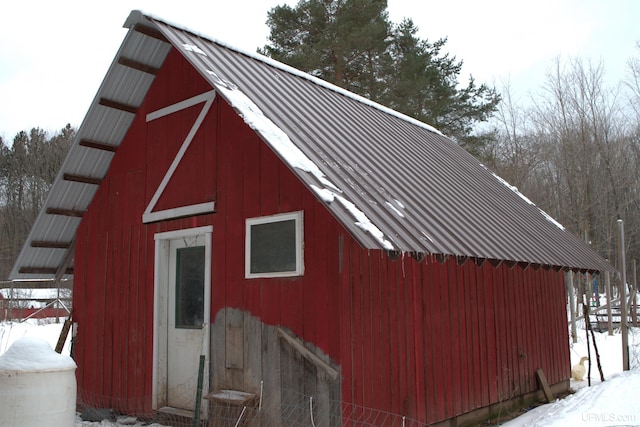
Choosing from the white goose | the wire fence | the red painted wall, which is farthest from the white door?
the white goose

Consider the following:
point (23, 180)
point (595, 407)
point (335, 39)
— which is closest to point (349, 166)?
point (595, 407)

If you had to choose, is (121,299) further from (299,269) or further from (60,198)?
(299,269)

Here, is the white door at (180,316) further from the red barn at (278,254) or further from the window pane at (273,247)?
the window pane at (273,247)

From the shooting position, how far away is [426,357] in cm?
676

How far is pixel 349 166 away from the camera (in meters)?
6.47

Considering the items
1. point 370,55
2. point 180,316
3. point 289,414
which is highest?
point 370,55

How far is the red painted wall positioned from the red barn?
26 millimetres

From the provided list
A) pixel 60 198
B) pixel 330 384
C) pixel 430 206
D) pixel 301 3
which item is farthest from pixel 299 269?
pixel 301 3

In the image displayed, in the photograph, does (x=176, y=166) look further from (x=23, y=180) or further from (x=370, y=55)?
(x=23, y=180)

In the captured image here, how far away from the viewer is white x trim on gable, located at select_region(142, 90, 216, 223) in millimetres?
7438

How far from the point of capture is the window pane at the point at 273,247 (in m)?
6.23

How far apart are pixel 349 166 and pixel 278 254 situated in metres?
1.24

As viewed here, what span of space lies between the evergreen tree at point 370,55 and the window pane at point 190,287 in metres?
16.2

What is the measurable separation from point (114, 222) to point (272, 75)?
3.22 m
